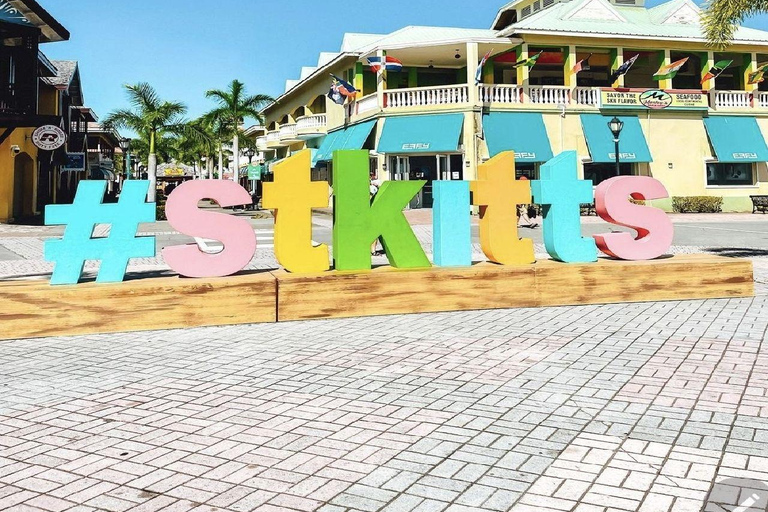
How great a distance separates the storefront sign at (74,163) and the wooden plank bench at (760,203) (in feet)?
119

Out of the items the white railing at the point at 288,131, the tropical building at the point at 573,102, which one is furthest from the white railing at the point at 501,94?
the white railing at the point at 288,131

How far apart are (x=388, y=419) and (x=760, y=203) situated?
3190 cm

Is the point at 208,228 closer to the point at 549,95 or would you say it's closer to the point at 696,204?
the point at 549,95

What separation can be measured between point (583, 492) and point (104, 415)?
3278mm

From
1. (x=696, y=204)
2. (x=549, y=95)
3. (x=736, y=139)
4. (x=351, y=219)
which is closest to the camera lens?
(x=351, y=219)

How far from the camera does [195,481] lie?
349cm

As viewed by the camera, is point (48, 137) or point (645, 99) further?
point (645, 99)

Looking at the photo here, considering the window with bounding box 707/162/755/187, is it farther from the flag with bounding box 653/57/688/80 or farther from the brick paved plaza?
the brick paved plaza

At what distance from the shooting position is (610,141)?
1216 inches

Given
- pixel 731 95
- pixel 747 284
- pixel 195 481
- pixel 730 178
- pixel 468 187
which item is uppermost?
pixel 731 95

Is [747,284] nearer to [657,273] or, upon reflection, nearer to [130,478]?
[657,273]

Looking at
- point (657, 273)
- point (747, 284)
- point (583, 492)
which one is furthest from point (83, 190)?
point (747, 284)

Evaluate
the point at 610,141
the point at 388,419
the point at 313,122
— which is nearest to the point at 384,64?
the point at 610,141

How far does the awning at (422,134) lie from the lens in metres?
29.4
